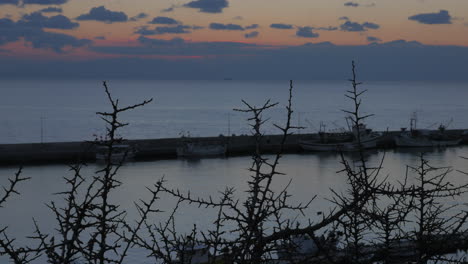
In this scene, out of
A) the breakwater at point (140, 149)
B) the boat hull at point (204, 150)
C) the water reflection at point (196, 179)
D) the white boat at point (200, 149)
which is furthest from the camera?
the boat hull at point (204, 150)

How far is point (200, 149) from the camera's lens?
5072 centimetres

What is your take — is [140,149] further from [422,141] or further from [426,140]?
[426,140]

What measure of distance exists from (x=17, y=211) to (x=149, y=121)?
2646 inches

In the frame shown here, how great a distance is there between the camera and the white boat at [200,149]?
49500 millimetres

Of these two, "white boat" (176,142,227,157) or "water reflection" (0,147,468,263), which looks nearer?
"water reflection" (0,147,468,263)

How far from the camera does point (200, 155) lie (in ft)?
166

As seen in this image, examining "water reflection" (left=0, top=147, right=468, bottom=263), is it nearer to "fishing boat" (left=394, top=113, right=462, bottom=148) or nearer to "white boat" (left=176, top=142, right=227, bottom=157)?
"white boat" (left=176, top=142, right=227, bottom=157)

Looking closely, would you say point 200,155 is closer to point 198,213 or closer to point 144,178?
point 144,178

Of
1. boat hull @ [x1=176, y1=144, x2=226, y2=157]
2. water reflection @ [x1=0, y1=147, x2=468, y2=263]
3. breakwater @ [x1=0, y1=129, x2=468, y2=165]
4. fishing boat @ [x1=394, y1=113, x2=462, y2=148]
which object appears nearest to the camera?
water reflection @ [x1=0, y1=147, x2=468, y2=263]

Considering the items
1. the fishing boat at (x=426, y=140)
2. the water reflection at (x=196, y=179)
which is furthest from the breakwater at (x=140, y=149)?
the water reflection at (x=196, y=179)

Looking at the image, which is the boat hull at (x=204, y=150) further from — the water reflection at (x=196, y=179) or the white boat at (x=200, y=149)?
the water reflection at (x=196, y=179)

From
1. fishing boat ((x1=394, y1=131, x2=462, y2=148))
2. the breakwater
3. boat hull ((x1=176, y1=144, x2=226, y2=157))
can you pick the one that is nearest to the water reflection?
boat hull ((x1=176, y1=144, x2=226, y2=157))

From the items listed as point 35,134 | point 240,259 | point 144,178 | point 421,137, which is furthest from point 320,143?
point 240,259

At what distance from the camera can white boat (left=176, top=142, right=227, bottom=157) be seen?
49.5 m
